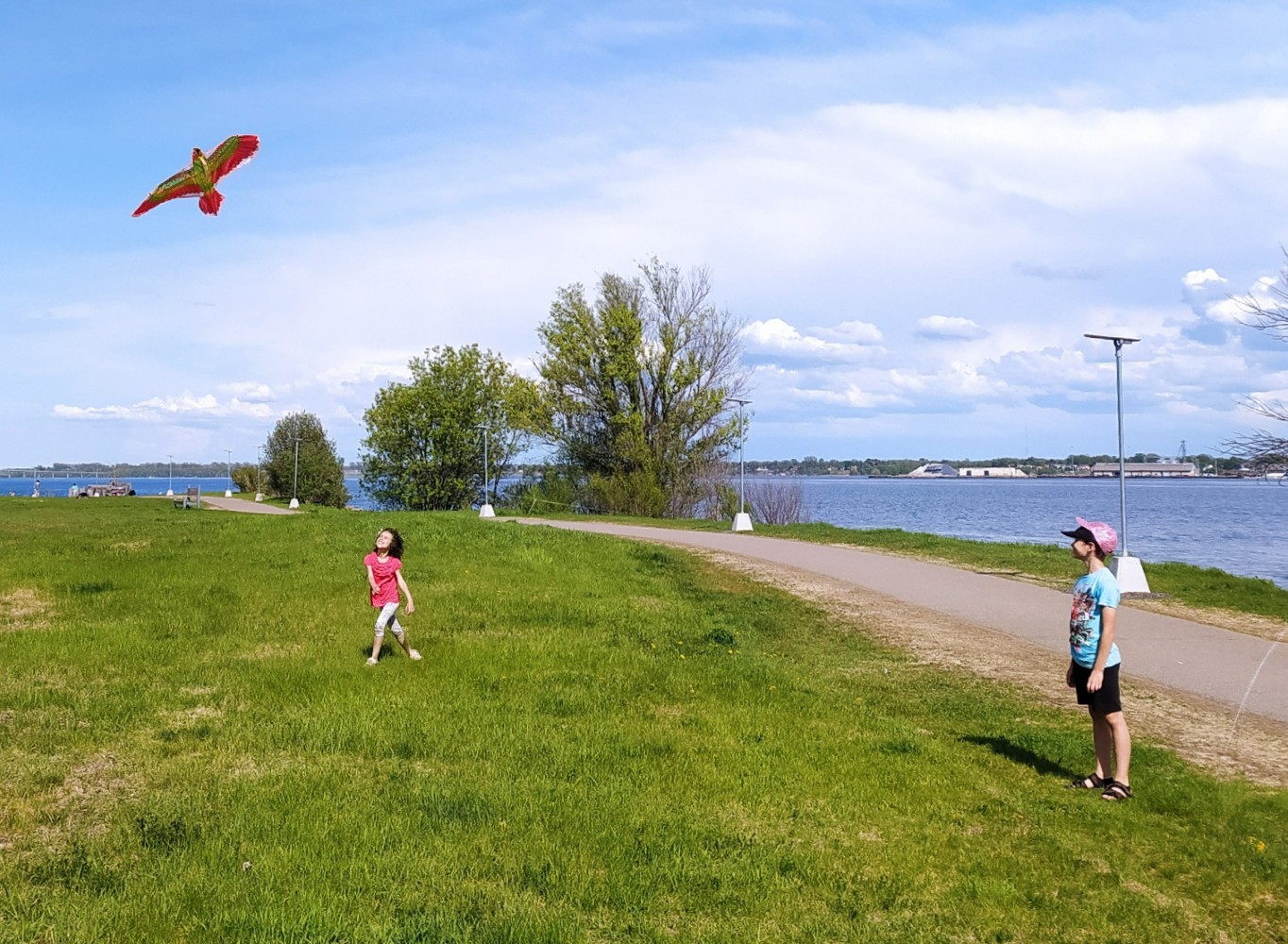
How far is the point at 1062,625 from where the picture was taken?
14383 millimetres

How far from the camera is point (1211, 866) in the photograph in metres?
5.83

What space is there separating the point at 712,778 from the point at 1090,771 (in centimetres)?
287

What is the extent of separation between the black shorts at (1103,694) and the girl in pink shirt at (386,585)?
6.31 metres

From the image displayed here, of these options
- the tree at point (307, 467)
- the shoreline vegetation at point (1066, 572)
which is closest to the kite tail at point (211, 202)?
the shoreline vegetation at point (1066, 572)

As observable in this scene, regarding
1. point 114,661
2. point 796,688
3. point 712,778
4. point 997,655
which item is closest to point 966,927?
point 712,778

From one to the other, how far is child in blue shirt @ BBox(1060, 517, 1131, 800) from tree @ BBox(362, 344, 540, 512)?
2371 inches

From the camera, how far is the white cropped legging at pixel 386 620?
10.7 meters

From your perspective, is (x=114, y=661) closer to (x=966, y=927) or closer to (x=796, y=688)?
(x=796, y=688)

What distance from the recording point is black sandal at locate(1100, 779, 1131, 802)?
695 centimetres

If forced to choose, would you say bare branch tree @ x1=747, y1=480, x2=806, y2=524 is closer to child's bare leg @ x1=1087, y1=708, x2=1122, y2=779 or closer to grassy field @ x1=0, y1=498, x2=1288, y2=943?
grassy field @ x1=0, y1=498, x2=1288, y2=943

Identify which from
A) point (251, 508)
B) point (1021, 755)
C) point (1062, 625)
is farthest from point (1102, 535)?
point (251, 508)

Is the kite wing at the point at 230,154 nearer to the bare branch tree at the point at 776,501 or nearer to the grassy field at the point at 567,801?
the grassy field at the point at 567,801

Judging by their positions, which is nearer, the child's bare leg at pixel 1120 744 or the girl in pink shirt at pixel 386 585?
the child's bare leg at pixel 1120 744

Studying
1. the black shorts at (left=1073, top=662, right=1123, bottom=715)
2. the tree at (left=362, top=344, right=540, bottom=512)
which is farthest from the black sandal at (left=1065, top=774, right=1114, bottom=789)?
the tree at (left=362, top=344, right=540, bottom=512)
